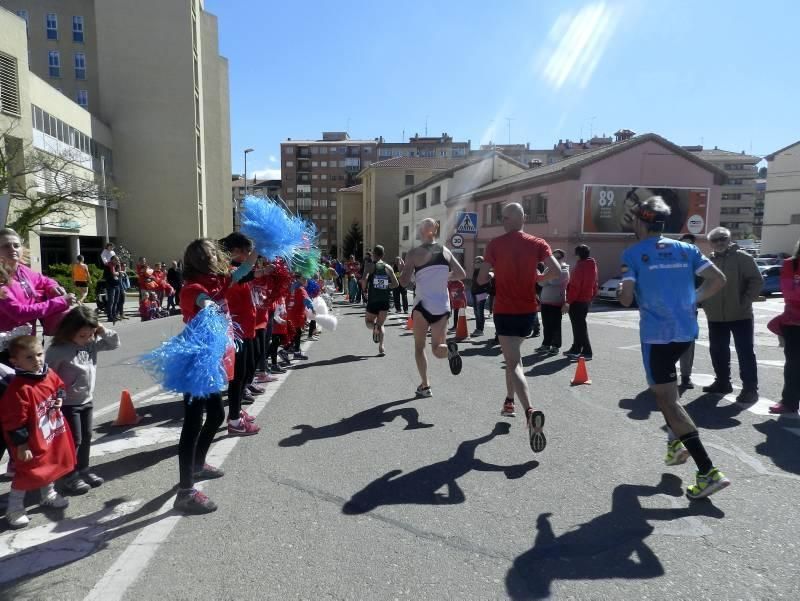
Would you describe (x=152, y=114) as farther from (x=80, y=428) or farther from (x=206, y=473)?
(x=206, y=473)

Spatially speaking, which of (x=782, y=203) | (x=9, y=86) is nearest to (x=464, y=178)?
(x=9, y=86)

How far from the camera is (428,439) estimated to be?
4.97m

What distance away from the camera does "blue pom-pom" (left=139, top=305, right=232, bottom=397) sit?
349 cm

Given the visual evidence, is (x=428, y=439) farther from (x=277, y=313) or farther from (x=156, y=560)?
(x=277, y=313)

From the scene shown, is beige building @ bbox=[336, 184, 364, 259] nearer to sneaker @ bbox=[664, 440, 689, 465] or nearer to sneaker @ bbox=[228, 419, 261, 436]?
sneaker @ bbox=[228, 419, 261, 436]

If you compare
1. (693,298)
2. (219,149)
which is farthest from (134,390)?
(219,149)

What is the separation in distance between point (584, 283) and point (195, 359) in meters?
7.01

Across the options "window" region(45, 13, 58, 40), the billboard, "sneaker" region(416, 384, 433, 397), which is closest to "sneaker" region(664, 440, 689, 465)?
"sneaker" region(416, 384, 433, 397)

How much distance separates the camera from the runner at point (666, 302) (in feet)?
12.3

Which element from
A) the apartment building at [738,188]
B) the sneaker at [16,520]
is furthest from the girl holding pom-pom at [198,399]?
the apartment building at [738,188]

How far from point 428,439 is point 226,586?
8.27ft

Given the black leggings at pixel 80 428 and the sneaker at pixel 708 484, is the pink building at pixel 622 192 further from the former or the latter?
the black leggings at pixel 80 428

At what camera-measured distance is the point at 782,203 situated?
52.3 m

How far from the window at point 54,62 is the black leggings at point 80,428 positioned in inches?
2266
